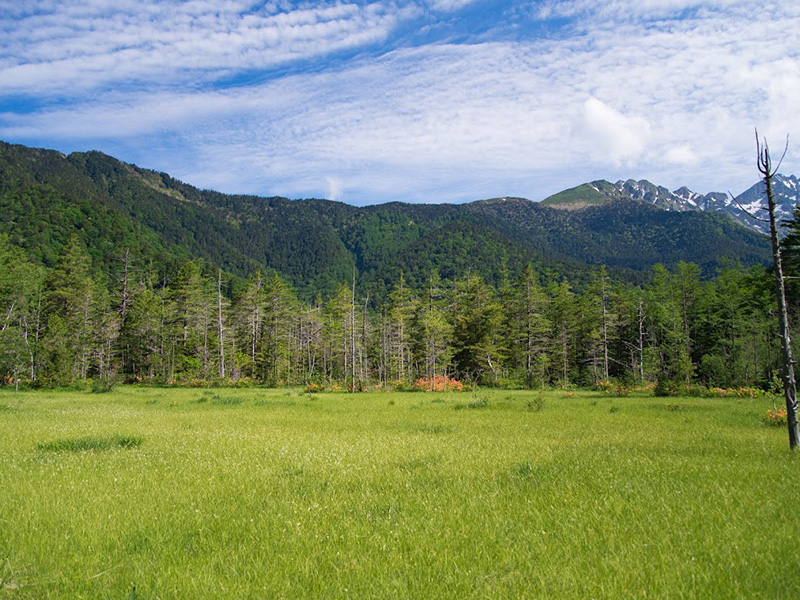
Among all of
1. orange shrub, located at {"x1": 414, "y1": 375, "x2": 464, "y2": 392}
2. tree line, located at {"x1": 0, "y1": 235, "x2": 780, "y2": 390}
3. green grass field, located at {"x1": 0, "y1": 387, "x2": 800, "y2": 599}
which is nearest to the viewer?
green grass field, located at {"x1": 0, "y1": 387, "x2": 800, "y2": 599}

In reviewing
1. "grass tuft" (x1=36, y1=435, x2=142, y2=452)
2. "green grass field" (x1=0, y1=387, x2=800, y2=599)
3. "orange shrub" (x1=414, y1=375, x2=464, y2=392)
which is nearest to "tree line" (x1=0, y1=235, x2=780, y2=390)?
"orange shrub" (x1=414, y1=375, x2=464, y2=392)

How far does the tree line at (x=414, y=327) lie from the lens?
2190 inches

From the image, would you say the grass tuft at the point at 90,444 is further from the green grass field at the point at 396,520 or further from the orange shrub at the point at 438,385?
the orange shrub at the point at 438,385

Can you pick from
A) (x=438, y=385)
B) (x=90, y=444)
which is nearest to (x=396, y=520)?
(x=90, y=444)

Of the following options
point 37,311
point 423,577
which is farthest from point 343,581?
point 37,311

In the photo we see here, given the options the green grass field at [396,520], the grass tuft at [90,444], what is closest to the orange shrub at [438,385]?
the green grass field at [396,520]

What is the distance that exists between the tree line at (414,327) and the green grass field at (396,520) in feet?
127

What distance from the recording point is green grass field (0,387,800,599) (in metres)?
4.04

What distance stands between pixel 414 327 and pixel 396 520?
68.8 m

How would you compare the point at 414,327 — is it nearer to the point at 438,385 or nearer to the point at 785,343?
the point at 438,385

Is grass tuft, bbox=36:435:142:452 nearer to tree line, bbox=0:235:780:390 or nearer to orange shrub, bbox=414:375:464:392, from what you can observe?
tree line, bbox=0:235:780:390

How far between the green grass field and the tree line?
127 ft

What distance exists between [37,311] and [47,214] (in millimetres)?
86431

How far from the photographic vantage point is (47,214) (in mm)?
122062
